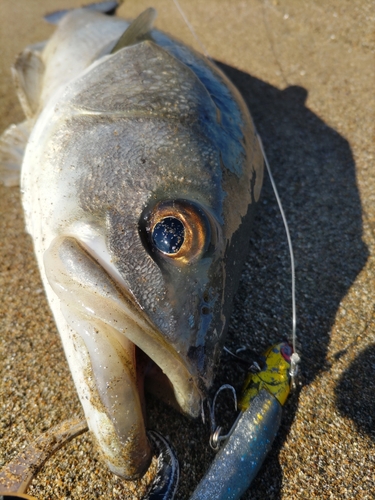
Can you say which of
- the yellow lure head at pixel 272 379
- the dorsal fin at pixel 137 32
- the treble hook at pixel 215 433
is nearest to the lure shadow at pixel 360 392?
the yellow lure head at pixel 272 379

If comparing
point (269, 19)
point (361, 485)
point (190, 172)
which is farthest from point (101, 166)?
point (269, 19)

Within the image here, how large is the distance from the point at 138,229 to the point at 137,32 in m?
1.56

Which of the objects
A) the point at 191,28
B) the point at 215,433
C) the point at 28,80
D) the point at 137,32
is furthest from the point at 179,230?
the point at 191,28

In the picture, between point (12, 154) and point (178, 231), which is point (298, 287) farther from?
point (12, 154)

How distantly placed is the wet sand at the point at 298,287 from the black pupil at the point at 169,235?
807mm

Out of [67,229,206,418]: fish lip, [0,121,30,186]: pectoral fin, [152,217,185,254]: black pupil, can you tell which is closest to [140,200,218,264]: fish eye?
[152,217,185,254]: black pupil

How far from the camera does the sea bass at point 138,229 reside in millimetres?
1396

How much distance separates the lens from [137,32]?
7.86 feet

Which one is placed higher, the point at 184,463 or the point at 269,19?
the point at 269,19

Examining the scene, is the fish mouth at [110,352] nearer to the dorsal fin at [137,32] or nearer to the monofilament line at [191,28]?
the dorsal fin at [137,32]

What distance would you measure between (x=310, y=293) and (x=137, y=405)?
4.14 feet

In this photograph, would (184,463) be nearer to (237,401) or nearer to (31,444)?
(237,401)

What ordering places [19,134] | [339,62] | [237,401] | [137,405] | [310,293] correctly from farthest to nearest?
1. [339,62]
2. [19,134]
3. [310,293]
4. [237,401]
5. [137,405]

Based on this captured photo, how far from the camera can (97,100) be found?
193 cm
